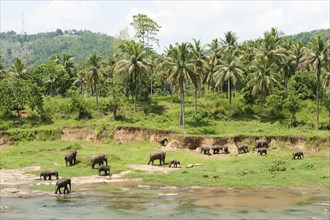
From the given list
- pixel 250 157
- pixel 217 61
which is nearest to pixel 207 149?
pixel 250 157

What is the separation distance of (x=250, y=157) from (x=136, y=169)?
14322mm

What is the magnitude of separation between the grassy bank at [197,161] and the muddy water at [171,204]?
8.53 ft

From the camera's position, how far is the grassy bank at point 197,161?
40938 mm

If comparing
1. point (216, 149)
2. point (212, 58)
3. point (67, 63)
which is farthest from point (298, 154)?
point (67, 63)

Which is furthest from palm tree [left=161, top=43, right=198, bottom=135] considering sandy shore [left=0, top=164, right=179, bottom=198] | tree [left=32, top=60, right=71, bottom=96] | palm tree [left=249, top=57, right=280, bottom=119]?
tree [left=32, top=60, right=71, bottom=96]

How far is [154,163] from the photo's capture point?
51.0 metres

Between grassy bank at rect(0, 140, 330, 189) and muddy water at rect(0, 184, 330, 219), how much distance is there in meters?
2.60

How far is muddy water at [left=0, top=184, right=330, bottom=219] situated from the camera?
28328 mm

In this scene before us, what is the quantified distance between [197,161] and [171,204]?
19.9 m

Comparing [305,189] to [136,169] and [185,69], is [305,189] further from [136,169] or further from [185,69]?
[185,69]

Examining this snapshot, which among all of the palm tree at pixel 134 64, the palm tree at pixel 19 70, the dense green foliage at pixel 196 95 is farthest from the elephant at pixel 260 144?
the palm tree at pixel 19 70

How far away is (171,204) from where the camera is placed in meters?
31.8

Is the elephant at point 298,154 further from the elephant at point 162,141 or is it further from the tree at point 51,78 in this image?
the tree at point 51,78

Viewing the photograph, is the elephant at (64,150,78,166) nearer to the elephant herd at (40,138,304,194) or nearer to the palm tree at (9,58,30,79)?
the elephant herd at (40,138,304,194)
